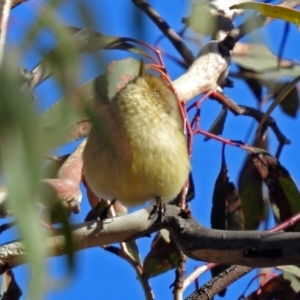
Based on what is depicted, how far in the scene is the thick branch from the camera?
1.14 m

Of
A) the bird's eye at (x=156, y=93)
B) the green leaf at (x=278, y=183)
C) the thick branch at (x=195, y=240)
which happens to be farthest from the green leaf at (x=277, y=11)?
the green leaf at (x=278, y=183)

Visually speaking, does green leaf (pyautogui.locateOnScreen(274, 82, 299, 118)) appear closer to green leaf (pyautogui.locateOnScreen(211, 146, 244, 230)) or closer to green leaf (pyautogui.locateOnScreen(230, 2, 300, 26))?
green leaf (pyautogui.locateOnScreen(211, 146, 244, 230))

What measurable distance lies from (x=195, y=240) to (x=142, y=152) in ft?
2.12

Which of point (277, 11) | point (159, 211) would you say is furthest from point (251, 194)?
point (159, 211)

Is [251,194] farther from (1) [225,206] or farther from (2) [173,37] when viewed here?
(2) [173,37]

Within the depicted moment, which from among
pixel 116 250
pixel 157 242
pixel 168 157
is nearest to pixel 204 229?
pixel 168 157

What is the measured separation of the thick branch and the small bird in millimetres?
498

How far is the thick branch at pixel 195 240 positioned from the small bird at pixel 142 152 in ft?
1.63

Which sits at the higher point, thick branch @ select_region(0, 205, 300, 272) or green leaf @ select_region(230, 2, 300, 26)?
green leaf @ select_region(230, 2, 300, 26)

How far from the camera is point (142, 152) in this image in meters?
1.87

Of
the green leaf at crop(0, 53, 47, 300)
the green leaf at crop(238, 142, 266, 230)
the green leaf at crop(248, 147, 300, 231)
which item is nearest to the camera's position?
the green leaf at crop(0, 53, 47, 300)

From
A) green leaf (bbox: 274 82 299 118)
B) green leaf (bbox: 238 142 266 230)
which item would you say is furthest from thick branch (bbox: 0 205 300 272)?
green leaf (bbox: 274 82 299 118)

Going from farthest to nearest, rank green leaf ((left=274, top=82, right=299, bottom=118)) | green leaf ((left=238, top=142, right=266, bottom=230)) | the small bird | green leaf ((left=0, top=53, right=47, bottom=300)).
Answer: green leaf ((left=274, top=82, right=299, bottom=118))
green leaf ((left=238, top=142, right=266, bottom=230))
the small bird
green leaf ((left=0, top=53, right=47, bottom=300))

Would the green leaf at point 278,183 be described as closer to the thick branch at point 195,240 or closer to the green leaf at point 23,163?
the thick branch at point 195,240
